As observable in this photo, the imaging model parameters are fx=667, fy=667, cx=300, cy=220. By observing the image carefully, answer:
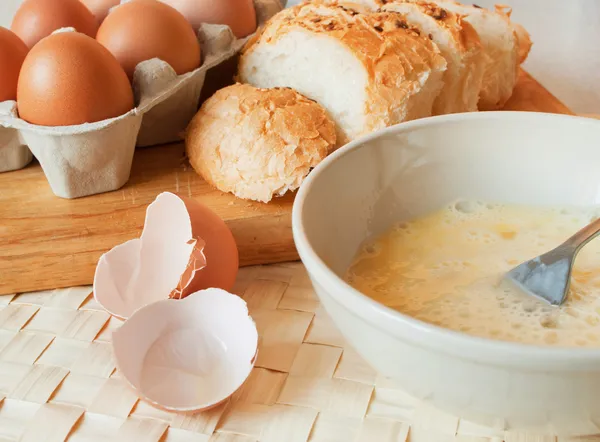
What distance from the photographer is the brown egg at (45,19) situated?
97 centimetres

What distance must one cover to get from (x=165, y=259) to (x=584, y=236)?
16.1 inches

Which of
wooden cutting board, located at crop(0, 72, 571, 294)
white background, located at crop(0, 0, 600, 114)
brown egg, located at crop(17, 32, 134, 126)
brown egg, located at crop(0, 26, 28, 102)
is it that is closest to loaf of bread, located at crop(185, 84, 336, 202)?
wooden cutting board, located at crop(0, 72, 571, 294)

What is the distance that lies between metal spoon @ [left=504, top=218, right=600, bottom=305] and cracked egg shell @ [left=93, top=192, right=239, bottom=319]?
300mm

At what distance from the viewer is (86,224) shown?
824mm

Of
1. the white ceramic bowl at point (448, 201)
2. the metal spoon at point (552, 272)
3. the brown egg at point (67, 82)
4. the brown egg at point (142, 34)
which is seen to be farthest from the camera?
the brown egg at point (142, 34)

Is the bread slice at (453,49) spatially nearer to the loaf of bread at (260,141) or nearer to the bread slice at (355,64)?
the bread slice at (355,64)

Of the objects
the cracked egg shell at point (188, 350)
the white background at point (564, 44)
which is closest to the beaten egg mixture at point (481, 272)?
the cracked egg shell at point (188, 350)

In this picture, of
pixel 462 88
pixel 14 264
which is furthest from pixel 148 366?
pixel 462 88

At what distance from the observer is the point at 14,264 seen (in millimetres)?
769

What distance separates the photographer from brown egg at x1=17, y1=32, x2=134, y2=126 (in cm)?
80

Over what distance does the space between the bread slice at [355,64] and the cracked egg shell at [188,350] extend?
341 millimetres

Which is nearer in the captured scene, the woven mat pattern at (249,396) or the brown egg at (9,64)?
the woven mat pattern at (249,396)

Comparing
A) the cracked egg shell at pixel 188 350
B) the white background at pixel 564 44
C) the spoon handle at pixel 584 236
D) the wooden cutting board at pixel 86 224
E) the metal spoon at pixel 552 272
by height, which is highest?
the spoon handle at pixel 584 236

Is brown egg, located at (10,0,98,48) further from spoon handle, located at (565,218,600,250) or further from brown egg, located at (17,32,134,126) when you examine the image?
spoon handle, located at (565,218,600,250)
